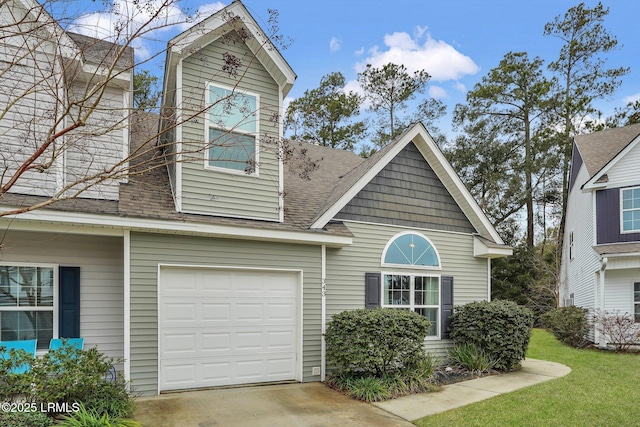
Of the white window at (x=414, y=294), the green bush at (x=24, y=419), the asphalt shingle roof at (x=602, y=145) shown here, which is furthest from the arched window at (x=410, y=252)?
the asphalt shingle roof at (x=602, y=145)

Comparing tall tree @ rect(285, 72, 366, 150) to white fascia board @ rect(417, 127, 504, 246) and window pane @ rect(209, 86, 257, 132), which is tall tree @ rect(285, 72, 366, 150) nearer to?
white fascia board @ rect(417, 127, 504, 246)

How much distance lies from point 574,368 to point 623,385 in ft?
5.87

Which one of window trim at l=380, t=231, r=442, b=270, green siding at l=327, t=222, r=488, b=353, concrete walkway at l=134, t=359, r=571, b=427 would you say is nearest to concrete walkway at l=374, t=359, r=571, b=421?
concrete walkway at l=134, t=359, r=571, b=427

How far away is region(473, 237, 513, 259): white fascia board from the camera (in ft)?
35.1

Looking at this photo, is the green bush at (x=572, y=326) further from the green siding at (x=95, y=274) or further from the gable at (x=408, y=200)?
the green siding at (x=95, y=274)

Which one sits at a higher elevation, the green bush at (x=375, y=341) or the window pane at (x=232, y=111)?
the window pane at (x=232, y=111)

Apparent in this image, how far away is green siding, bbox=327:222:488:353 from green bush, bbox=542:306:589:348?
5.49 metres

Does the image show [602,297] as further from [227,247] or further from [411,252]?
[227,247]

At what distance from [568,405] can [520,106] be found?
78.2 ft

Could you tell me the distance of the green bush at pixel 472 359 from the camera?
946 centimetres

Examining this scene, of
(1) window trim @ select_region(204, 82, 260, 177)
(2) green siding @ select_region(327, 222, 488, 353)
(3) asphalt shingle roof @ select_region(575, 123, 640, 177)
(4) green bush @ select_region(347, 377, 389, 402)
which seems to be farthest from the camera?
(3) asphalt shingle roof @ select_region(575, 123, 640, 177)

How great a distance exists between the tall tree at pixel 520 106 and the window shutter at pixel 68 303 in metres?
24.3

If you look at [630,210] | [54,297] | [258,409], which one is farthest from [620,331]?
[54,297]

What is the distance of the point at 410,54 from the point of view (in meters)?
26.8
